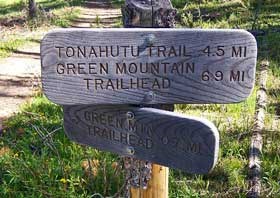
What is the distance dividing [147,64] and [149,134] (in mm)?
327

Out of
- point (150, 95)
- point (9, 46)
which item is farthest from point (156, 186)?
point (9, 46)

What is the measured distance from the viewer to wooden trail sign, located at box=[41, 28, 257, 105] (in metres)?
1.88

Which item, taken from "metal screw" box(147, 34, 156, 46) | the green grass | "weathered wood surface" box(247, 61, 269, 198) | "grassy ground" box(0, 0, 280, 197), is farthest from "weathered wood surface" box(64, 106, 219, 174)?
"weathered wood surface" box(247, 61, 269, 198)

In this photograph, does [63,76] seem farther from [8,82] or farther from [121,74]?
[8,82]

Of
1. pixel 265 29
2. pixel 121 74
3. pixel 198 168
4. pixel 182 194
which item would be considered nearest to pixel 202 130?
pixel 198 168

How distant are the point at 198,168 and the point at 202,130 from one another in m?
0.17

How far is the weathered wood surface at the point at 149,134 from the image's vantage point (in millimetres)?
1876

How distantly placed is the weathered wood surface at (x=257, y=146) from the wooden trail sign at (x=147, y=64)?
1.89 metres

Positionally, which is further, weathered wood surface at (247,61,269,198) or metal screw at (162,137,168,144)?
weathered wood surface at (247,61,269,198)

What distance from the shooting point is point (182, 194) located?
357 centimetres

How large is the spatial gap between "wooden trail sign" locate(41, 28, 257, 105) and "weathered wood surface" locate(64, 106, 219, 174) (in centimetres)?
12

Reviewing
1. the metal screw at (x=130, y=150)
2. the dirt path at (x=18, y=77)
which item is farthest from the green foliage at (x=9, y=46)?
the metal screw at (x=130, y=150)

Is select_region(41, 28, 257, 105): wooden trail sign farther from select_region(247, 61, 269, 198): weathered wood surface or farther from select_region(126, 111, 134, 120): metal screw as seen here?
select_region(247, 61, 269, 198): weathered wood surface

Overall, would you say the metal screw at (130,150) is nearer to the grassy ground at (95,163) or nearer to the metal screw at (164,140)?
the metal screw at (164,140)
